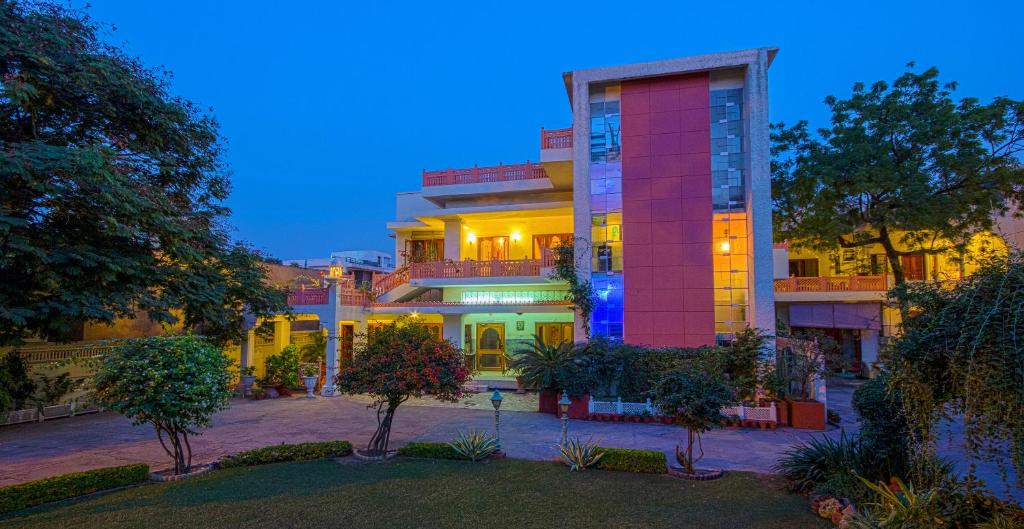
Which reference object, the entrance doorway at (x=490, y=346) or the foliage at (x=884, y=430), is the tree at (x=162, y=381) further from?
the entrance doorway at (x=490, y=346)

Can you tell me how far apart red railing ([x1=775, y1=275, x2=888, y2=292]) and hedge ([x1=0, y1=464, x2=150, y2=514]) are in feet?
72.7

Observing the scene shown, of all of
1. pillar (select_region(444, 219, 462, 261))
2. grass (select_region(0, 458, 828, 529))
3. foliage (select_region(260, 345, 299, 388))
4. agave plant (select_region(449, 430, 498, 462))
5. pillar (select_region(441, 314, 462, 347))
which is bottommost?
grass (select_region(0, 458, 828, 529))

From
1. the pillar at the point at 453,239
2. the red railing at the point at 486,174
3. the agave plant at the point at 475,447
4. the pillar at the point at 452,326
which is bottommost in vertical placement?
the agave plant at the point at 475,447

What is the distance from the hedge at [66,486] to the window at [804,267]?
2532 cm

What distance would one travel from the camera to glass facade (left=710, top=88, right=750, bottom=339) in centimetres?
1480

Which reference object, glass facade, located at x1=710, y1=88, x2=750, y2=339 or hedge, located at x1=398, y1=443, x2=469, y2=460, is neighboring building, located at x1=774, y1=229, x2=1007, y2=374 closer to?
glass facade, located at x1=710, y1=88, x2=750, y2=339

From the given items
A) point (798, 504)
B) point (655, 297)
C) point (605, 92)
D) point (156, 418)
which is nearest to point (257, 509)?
point (156, 418)

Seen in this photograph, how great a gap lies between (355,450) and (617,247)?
9.62 meters

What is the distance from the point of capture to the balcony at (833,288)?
20.6 meters

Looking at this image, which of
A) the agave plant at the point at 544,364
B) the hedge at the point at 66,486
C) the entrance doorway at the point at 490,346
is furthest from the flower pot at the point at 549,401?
the hedge at the point at 66,486

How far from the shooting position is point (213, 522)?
6.42 meters

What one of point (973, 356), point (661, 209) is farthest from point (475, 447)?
point (661, 209)

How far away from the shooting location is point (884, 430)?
23.4ft

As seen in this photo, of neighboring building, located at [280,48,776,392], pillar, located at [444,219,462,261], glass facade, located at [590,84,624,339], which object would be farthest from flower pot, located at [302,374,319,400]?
glass facade, located at [590,84,624,339]
